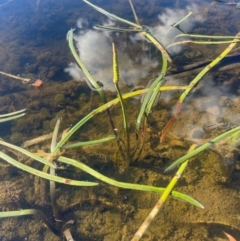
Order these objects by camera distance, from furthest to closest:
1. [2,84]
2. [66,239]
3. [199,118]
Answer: [2,84] → [199,118] → [66,239]

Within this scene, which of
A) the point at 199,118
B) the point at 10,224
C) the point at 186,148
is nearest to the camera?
the point at 10,224

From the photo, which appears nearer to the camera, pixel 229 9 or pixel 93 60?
pixel 93 60

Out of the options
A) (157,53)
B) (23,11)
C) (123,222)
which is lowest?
(123,222)

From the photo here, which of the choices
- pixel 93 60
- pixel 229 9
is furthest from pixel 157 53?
pixel 229 9

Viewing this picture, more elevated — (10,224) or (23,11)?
(23,11)

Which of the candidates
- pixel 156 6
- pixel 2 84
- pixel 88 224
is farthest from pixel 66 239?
pixel 156 6

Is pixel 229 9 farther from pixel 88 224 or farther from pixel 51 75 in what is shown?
pixel 88 224
